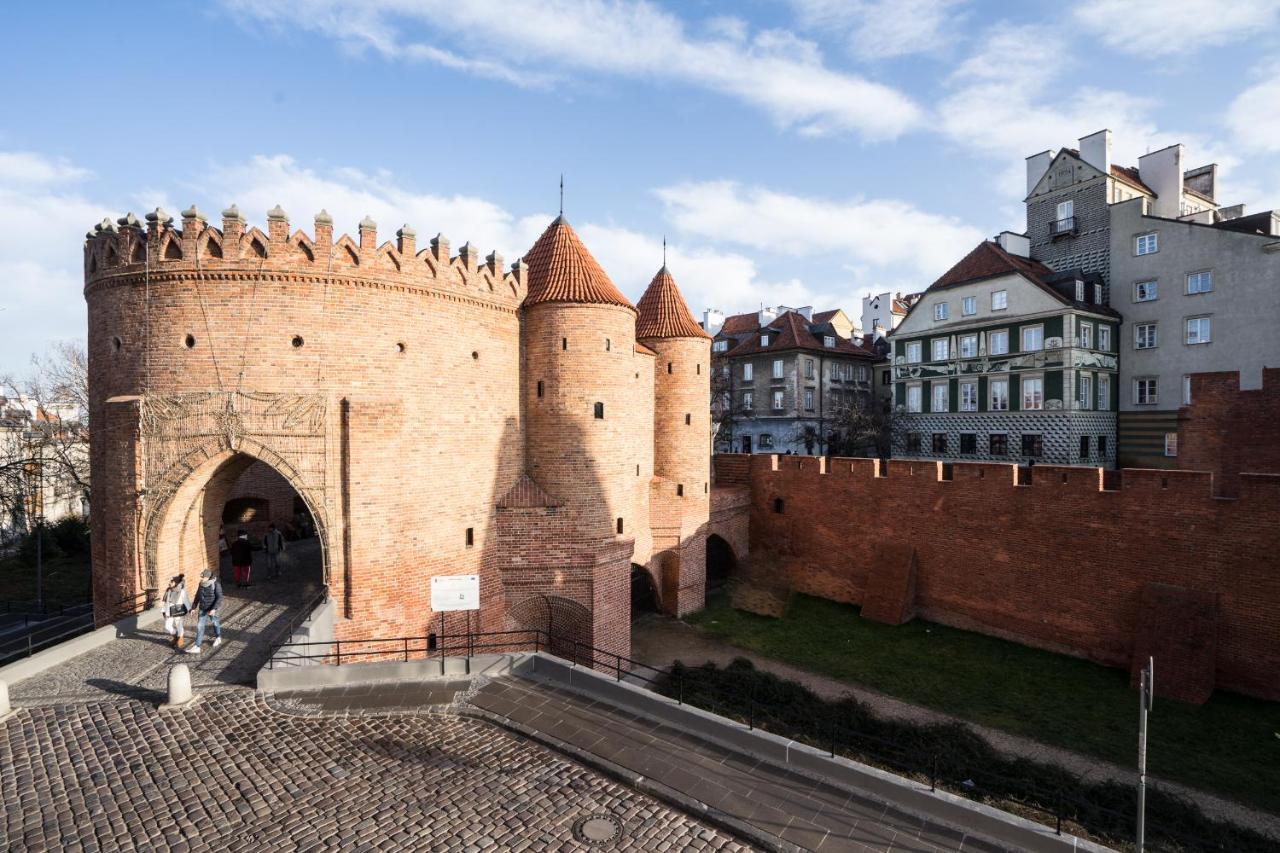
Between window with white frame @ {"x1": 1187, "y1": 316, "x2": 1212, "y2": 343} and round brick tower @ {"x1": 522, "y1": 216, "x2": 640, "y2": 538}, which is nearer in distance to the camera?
round brick tower @ {"x1": 522, "y1": 216, "x2": 640, "y2": 538}

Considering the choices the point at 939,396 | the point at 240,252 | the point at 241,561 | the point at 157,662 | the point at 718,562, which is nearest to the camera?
the point at 157,662

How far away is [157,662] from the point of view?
1070 centimetres

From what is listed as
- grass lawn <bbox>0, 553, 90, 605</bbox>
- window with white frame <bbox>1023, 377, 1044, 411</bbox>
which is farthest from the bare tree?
window with white frame <bbox>1023, 377, 1044, 411</bbox>

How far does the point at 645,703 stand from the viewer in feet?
32.0

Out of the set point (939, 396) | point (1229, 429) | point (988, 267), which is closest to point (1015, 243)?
point (988, 267)

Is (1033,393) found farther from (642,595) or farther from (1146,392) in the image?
(642,595)

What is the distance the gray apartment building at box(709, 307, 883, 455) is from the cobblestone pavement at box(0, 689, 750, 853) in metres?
30.2

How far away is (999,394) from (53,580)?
133 feet

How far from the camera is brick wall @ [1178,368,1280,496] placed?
16469mm

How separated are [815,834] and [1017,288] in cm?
2629

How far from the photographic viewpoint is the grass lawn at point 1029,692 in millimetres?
12141

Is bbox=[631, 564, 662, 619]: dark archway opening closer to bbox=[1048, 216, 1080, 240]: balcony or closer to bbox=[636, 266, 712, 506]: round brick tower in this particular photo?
bbox=[636, 266, 712, 506]: round brick tower

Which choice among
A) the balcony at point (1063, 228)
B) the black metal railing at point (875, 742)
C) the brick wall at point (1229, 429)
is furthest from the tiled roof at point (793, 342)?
the black metal railing at point (875, 742)

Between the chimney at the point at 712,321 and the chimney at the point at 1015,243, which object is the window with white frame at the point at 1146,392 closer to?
the chimney at the point at 1015,243
